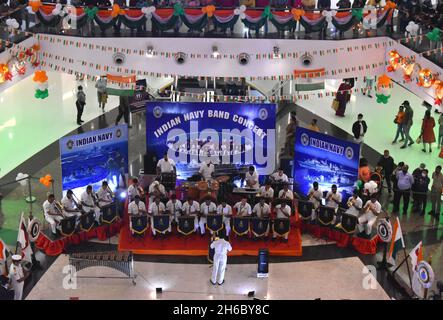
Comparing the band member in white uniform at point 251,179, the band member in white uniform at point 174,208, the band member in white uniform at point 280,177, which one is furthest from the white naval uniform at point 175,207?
the band member in white uniform at point 280,177

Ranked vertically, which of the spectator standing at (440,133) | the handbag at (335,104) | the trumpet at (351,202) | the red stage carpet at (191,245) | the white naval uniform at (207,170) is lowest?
the red stage carpet at (191,245)

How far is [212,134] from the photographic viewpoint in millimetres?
21391

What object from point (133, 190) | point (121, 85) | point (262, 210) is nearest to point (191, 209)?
point (262, 210)

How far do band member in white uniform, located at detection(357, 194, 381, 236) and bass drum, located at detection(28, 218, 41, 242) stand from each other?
23.1 feet

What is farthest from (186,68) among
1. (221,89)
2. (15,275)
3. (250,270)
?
(15,275)

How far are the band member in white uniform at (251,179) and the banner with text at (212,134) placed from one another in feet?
2.34

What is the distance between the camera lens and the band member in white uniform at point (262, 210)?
19.0 meters

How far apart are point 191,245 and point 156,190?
6.09 feet

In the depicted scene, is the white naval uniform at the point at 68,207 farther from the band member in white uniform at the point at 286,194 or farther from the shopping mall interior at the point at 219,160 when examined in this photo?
the band member in white uniform at the point at 286,194

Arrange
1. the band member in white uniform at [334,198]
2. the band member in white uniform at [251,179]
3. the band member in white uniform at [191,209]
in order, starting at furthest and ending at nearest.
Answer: the band member in white uniform at [251,179] < the band member in white uniform at [334,198] < the band member in white uniform at [191,209]

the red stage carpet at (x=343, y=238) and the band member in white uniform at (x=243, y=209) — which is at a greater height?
the band member in white uniform at (x=243, y=209)

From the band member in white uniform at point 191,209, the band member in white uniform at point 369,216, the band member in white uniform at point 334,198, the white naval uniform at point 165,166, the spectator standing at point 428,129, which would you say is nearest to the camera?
the band member in white uniform at point 369,216

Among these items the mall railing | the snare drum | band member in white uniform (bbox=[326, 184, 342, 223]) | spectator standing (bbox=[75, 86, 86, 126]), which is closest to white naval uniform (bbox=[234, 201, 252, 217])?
the snare drum

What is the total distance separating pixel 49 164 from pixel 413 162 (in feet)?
33.0
